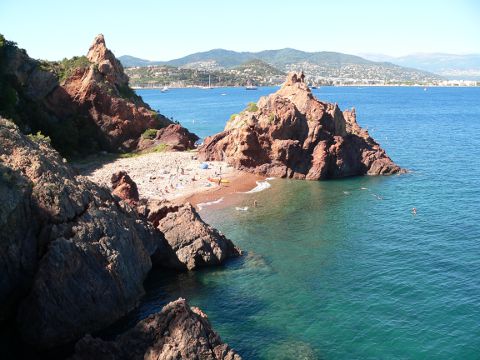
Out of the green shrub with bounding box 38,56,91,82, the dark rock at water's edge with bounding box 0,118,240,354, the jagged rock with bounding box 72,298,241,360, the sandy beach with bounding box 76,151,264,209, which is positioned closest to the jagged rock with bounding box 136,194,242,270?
the dark rock at water's edge with bounding box 0,118,240,354

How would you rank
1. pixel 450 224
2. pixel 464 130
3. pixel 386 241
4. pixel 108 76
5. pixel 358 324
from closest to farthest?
pixel 358 324
pixel 386 241
pixel 450 224
pixel 108 76
pixel 464 130

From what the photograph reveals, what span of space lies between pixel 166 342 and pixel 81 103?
5837 cm

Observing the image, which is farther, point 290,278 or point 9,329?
point 290,278

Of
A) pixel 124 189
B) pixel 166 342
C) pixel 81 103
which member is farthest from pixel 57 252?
pixel 81 103

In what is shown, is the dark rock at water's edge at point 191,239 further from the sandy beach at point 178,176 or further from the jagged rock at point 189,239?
the sandy beach at point 178,176

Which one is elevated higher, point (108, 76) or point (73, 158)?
point (108, 76)

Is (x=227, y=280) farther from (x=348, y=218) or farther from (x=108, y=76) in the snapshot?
(x=108, y=76)

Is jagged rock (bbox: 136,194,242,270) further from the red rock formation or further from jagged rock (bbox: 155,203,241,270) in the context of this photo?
the red rock formation

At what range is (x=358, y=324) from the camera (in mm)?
27844

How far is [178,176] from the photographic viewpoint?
63312 mm

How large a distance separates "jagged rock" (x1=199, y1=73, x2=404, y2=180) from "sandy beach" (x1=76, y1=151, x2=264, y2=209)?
3.37 metres

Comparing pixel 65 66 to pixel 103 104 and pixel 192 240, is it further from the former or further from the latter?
pixel 192 240

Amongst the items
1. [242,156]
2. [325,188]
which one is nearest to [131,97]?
[242,156]

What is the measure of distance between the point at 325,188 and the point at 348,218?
13.0 meters
